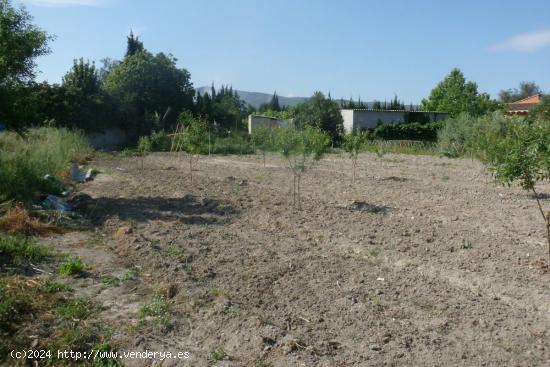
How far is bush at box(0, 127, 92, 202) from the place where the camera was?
11.2 metres

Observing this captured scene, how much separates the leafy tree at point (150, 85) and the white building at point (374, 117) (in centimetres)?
1368

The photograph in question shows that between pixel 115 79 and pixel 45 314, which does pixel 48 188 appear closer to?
pixel 45 314

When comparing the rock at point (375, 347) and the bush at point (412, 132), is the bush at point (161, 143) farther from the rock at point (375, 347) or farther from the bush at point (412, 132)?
the rock at point (375, 347)

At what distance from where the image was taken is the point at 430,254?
7602 millimetres

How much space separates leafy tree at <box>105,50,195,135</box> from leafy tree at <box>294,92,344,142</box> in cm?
1133

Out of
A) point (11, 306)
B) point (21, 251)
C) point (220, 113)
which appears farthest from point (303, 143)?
point (220, 113)

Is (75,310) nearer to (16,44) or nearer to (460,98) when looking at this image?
(16,44)

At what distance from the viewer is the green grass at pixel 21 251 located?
23.9 ft

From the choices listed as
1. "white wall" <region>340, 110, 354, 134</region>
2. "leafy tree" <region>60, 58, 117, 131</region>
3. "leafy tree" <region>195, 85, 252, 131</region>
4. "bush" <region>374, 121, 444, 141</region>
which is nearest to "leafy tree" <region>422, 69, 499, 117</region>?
"bush" <region>374, 121, 444, 141</region>

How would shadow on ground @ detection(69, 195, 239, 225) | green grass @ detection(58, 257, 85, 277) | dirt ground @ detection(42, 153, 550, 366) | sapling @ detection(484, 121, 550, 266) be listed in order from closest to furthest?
dirt ground @ detection(42, 153, 550, 366), sapling @ detection(484, 121, 550, 266), green grass @ detection(58, 257, 85, 277), shadow on ground @ detection(69, 195, 239, 225)

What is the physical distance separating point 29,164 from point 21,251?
6.63 meters

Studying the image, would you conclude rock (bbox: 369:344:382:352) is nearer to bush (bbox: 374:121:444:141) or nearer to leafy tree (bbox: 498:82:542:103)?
bush (bbox: 374:121:444:141)

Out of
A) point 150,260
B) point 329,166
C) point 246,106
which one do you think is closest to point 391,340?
point 150,260

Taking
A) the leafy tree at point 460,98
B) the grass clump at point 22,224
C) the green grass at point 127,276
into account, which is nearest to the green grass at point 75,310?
the green grass at point 127,276
